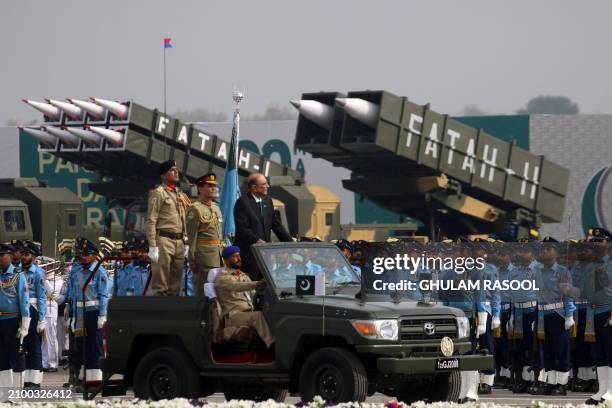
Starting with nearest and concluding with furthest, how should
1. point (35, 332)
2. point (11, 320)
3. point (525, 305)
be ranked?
point (11, 320) → point (525, 305) → point (35, 332)

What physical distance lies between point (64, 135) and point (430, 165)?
907 cm

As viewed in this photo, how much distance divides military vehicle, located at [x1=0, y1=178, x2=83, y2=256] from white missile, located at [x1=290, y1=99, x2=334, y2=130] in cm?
522

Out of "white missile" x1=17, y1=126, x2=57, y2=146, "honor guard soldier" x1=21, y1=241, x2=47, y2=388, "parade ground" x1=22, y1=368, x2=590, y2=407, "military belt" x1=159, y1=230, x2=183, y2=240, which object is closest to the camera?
"military belt" x1=159, y1=230, x2=183, y2=240

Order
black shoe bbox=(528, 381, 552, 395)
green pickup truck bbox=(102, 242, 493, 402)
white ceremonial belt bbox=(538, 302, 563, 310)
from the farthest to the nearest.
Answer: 1. black shoe bbox=(528, 381, 552, 395)
2. white ceremonial belt bbox=(538, 302, 563, 310)
3. green pickup truck bbox=(102, 242, 493, 402)

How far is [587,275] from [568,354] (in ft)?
3.05

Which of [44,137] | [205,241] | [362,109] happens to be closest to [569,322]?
[205,241]

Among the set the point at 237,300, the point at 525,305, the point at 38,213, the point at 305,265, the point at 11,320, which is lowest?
the point at 11,320

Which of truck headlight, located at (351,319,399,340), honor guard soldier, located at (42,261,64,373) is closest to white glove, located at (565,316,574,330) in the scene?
truck headlight, located at (351,319,399,340)

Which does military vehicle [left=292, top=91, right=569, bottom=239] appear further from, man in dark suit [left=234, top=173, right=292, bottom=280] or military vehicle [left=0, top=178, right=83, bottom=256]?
man in dark suit [left=234, top=173, right=292, bottom=280]

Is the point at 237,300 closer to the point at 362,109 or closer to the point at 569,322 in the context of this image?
the point at 569,322

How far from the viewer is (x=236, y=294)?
11.9 metres

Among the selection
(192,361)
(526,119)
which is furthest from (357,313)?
(526,119)

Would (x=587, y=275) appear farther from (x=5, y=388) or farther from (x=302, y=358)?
(x=5, y=388)

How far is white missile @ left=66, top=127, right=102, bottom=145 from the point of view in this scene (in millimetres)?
29578
